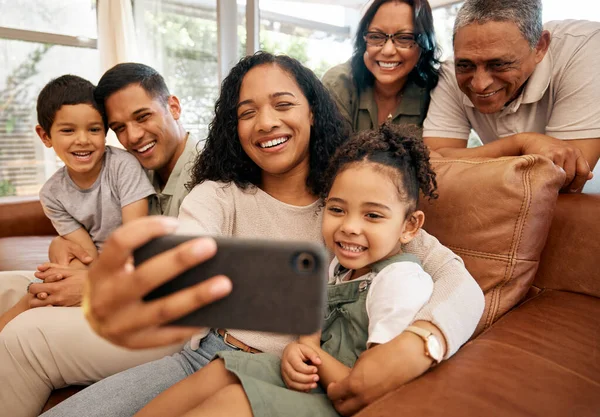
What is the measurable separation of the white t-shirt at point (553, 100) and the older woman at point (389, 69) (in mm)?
106

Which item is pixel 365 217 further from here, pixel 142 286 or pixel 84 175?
pixel 84 175

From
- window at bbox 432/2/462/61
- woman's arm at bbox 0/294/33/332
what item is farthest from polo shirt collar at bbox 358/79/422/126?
woman's arm at bbox 0/294/33/332

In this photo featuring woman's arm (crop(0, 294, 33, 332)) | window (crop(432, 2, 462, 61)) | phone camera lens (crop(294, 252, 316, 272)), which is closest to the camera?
phone camera lens (crop(294, 252, 316, 272))

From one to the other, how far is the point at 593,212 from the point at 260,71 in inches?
37.8

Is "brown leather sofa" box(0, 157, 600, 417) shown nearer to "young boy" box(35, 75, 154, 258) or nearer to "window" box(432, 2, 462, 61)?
"young boy" box(35, 75, 154, 258)

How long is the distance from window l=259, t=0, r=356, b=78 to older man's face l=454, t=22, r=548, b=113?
1.82m

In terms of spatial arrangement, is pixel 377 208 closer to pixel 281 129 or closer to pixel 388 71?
pixel 281 129

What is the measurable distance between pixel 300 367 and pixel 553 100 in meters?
1.28

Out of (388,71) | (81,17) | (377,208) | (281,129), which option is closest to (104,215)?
(281,129)

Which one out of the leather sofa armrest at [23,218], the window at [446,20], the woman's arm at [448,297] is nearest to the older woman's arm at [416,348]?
the woman's arm at [448,297]

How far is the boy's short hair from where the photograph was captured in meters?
1.52

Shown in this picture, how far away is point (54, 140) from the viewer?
1558mm

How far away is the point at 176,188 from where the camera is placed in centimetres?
152

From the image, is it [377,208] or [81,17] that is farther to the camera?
[81,17]
